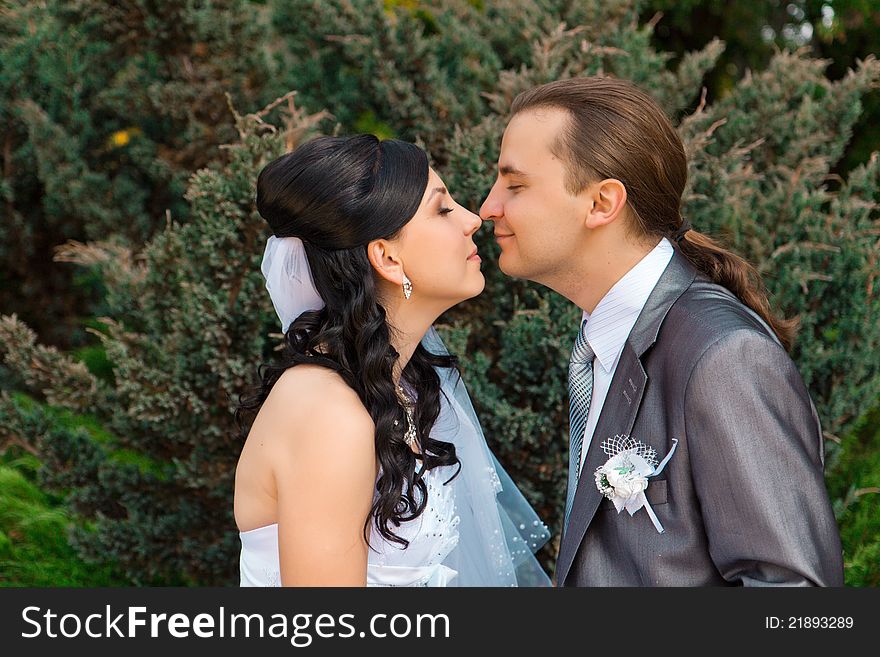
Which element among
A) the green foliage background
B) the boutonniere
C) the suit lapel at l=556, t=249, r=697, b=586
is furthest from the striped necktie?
the green foliage background

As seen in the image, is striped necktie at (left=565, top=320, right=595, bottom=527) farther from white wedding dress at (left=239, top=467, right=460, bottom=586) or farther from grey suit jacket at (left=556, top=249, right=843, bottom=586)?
white wedding dress at (left=239, top=467, right=460, bottom=586)

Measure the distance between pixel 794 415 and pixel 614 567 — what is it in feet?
2.20

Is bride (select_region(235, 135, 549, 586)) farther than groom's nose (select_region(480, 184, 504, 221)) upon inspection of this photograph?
No

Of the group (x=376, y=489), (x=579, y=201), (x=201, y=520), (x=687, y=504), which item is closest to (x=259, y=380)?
(x=201, y=520)

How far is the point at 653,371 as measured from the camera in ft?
8.05

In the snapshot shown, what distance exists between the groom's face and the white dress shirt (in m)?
0.21

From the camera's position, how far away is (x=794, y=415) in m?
2.17

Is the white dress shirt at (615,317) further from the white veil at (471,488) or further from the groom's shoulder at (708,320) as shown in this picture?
the white veil at (471,488)

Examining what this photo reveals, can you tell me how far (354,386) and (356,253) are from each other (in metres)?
0.45

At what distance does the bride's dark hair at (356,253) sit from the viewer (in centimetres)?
278

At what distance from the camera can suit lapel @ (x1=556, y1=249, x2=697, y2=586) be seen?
248 cm

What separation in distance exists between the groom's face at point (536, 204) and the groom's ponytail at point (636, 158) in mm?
44

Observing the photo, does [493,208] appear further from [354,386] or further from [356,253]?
[354,386]

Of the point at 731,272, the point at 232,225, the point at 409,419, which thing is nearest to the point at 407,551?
the point at 409,419
